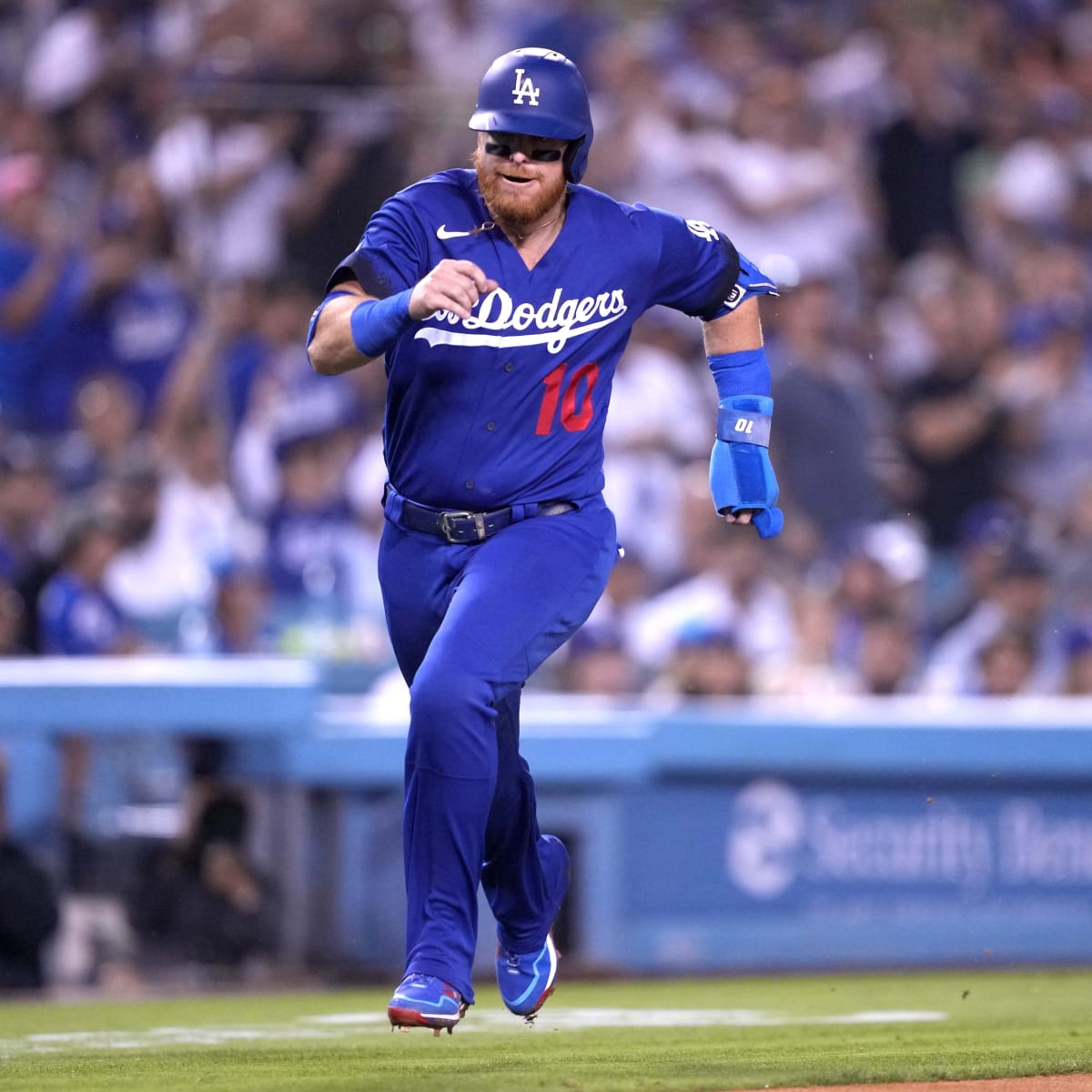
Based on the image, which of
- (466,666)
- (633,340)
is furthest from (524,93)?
(633,340)

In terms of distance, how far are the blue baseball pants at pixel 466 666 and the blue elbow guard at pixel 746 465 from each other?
1.24ft

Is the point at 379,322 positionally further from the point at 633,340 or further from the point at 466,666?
the point at 633,340

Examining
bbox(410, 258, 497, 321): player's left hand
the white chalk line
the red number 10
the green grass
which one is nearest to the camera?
bbox(410, 258, 497, 321): player's left hand

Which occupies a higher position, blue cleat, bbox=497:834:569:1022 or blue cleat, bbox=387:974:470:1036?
blue cleat, bbox=387:974:470:1036

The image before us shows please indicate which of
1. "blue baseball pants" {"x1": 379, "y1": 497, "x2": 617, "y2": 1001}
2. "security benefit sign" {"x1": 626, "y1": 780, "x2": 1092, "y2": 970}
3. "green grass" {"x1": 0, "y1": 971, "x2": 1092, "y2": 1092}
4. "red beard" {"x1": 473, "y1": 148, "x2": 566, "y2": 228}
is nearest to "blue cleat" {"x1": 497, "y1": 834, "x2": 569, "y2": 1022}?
"green grass" {"x1": 0, "y1": 971, "x2": 1092, "y2": 1092}

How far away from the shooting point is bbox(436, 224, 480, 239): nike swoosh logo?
4559 mm

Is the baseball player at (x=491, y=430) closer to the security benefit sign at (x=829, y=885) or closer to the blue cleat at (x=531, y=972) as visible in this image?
the blue cleat at (x=531, y=972)

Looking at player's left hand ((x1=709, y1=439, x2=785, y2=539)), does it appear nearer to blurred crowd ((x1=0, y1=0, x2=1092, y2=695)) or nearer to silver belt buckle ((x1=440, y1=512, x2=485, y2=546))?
silver belt buckle ((x1=440, y1=512, x2=485, y2=546))

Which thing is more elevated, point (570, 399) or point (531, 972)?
point (570, 399)

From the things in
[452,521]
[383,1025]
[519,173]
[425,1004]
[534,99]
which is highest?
[534,99]

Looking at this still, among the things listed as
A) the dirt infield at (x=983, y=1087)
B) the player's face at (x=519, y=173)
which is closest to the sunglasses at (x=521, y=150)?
the player's face at (x=519, y=173)

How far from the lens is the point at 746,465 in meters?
5.06

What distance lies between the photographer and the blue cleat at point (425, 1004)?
4.11 meters

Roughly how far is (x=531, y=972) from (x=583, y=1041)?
0.44 meters
